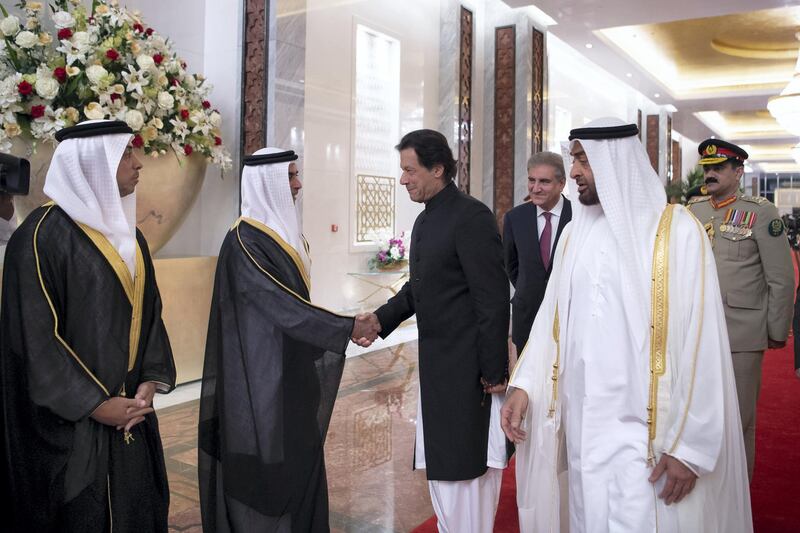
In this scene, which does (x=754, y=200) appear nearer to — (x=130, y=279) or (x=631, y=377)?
(x=631, y=377)

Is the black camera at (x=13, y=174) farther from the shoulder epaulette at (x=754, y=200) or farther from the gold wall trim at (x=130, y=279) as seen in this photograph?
the shoulder epaulette at (x=754, y=200)

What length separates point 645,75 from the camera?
13133 millimetres

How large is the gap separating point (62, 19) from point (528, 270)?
329 cm

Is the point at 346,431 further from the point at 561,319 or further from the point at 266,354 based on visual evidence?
the point at 561,319

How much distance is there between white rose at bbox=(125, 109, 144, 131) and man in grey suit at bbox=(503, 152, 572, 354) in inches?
103

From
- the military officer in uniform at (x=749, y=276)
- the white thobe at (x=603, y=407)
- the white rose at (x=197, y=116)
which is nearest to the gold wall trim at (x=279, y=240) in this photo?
the white thobe at (x=603, y=407)

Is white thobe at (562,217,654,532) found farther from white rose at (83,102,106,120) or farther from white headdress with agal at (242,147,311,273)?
white rose at (83,102,106,120)

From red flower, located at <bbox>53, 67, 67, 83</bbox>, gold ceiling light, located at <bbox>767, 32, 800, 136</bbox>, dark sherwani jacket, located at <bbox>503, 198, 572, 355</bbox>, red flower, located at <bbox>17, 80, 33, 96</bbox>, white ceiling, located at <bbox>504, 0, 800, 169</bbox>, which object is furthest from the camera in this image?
gold ceiling light, located at <bbox>767, 32, 800, 136</bbox>

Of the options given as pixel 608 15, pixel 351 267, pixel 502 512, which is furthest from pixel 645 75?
pixel 502 512

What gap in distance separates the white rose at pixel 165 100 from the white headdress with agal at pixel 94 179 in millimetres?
2753

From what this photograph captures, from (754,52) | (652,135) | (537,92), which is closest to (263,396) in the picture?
(537,92)

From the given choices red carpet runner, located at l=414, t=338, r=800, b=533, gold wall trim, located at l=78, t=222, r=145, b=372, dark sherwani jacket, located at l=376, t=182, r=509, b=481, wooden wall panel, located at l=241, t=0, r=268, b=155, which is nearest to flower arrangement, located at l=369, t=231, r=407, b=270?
wooden wall panel, located at l=241, t=0, r=268, b=155

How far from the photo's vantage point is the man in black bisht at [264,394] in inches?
96.6

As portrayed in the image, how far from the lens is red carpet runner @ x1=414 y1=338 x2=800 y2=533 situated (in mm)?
3172
